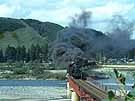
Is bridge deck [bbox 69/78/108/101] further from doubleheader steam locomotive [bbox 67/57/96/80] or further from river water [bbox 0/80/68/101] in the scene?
doubleheader steam locomotive [bbox 67/57/96/80]

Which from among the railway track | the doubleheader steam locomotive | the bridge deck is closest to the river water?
the doubleheader steam locomotive

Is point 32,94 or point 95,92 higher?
point 95,92

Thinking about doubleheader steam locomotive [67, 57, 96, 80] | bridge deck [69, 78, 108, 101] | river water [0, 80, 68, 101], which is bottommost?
river water [0, 80, 68, 101]

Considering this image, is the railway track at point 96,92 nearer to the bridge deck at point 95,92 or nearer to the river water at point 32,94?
the bridge deck at point 95,92

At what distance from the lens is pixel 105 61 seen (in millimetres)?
40875

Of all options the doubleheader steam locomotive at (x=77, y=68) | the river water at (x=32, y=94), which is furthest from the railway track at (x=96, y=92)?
the doubleheader steam locomotive at (x=77, y=68)

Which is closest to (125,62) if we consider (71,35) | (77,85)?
(77,85)

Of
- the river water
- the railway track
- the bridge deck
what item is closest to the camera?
the railway track

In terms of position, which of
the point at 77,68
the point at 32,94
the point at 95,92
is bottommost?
the point at 32,94

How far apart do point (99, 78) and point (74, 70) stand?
4499cm

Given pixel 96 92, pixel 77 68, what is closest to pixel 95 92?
pixel 96 92

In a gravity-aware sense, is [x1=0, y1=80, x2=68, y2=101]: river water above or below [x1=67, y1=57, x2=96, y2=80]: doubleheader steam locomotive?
below

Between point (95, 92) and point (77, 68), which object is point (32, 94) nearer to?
point (77, 68)

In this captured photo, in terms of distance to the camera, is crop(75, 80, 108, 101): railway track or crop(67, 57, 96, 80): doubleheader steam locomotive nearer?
crop(75, 80, 108, 101): railway track
